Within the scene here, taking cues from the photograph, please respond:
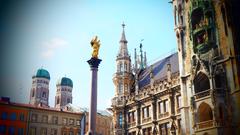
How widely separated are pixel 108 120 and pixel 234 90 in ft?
238

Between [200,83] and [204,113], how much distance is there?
12.7 feet

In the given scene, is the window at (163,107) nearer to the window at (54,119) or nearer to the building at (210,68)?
the building at (210,68)

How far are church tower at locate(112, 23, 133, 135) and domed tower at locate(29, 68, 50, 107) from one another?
9492cm

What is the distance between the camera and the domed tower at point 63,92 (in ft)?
502

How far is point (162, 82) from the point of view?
2024 inches

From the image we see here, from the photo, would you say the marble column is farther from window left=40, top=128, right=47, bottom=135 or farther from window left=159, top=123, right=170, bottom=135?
window left=40, top=128, right=47, bottom=135

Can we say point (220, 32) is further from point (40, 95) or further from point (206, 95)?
point (40, 95)

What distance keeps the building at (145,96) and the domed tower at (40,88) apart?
9328 cm

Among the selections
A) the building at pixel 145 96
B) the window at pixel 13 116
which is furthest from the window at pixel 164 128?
the window at pixel 13 116

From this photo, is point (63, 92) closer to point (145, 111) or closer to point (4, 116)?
point (4, 116)

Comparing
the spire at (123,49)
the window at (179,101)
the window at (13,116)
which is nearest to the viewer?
the window at (179,101)

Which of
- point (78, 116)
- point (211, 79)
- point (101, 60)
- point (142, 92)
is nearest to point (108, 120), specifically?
point (78, 116)

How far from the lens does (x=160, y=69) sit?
5828 centimetres

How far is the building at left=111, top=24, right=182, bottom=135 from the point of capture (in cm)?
4784
